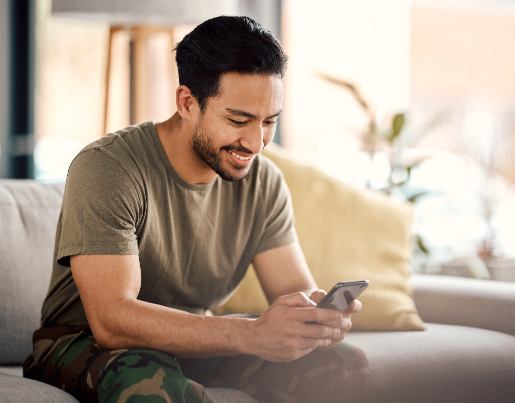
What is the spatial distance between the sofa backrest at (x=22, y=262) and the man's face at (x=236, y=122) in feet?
1.76

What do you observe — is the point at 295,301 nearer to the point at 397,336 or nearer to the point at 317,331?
the point at 317,331

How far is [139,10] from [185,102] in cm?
83

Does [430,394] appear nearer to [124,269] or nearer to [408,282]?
[408,282]

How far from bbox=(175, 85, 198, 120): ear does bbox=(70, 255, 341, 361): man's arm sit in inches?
14.7

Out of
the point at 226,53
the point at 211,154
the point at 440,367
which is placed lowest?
the point at 440,367

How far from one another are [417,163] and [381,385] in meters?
1.29

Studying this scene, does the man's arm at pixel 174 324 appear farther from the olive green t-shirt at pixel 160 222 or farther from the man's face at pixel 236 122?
the man's face at pixel 236 122

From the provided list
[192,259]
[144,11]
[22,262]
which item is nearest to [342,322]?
[192,259]

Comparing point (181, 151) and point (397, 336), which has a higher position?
point (181, 151)

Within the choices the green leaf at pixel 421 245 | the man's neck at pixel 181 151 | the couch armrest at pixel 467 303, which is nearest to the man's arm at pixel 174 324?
the man's neck at pixel 181 151

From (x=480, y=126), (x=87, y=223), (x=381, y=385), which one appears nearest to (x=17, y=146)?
(x=87, y=223)

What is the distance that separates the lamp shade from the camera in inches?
75.4

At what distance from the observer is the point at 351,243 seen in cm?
170

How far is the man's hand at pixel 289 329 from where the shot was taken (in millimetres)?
1027
